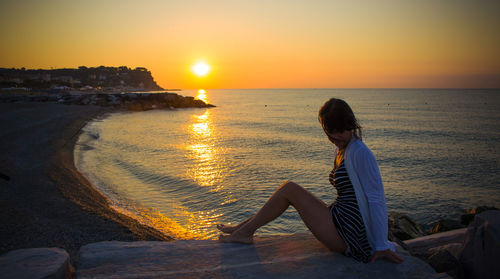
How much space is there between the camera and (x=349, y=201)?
2822 mm

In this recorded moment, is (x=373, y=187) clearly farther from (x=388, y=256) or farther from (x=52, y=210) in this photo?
(x=52, y=210)

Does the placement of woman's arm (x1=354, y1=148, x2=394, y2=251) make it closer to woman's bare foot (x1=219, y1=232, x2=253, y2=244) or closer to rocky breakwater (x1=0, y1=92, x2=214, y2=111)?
woman's bare foot (x1=219, y1=232, x2=253, y2=244)

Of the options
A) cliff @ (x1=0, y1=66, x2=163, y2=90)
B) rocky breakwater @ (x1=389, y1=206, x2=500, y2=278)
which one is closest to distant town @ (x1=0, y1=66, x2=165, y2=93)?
cliff @ (x1=0, y1=66, x2=163, y2=90)

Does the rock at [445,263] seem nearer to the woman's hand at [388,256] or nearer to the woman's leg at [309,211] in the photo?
the woman's hand at [388,256]

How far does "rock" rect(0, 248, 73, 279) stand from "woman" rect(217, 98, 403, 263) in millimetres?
2039

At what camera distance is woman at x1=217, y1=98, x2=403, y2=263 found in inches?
105

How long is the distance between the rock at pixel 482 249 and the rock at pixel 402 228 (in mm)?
2830

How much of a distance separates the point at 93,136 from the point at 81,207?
46.1 feet

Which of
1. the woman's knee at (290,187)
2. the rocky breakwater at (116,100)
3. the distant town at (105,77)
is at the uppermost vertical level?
the distant town at (105,77)

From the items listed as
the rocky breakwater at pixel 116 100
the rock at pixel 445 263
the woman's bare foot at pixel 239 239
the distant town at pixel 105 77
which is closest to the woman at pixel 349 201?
the rock at pixel 445 263

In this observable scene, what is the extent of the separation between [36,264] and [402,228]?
606cm

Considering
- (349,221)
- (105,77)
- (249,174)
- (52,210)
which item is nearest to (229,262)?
(349,221)

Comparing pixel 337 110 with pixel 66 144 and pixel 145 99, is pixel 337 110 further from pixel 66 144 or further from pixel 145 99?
pixel 145 99

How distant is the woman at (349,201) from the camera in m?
2.68
